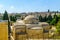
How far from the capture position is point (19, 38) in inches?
404

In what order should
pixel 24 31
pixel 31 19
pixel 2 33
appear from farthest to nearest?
1. pixel 31 19
2. pixel 24 31
3. pixel 2 33

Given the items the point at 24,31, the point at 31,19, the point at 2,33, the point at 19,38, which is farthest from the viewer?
the point at 31,19

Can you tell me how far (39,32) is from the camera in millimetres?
10359

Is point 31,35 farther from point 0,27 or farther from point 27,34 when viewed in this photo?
point 0,27

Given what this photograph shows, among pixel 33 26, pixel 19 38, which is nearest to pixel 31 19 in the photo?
pixel 33 26

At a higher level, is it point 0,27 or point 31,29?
point 0,27

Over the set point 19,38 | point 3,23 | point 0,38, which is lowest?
point 19,38

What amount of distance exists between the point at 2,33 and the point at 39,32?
935 cm

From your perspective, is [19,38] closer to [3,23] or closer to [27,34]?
[27,34]

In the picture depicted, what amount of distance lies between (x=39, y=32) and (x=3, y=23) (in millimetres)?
9330

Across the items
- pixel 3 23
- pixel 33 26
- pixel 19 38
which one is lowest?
pixel 19 38

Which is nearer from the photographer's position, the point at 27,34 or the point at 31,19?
the point at 27,34

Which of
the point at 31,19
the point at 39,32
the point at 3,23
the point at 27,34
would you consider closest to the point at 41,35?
the point at 39,32

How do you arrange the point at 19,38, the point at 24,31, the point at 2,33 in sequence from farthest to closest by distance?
the point at 24,31 → the point at 19,38 → the point at 2,33
